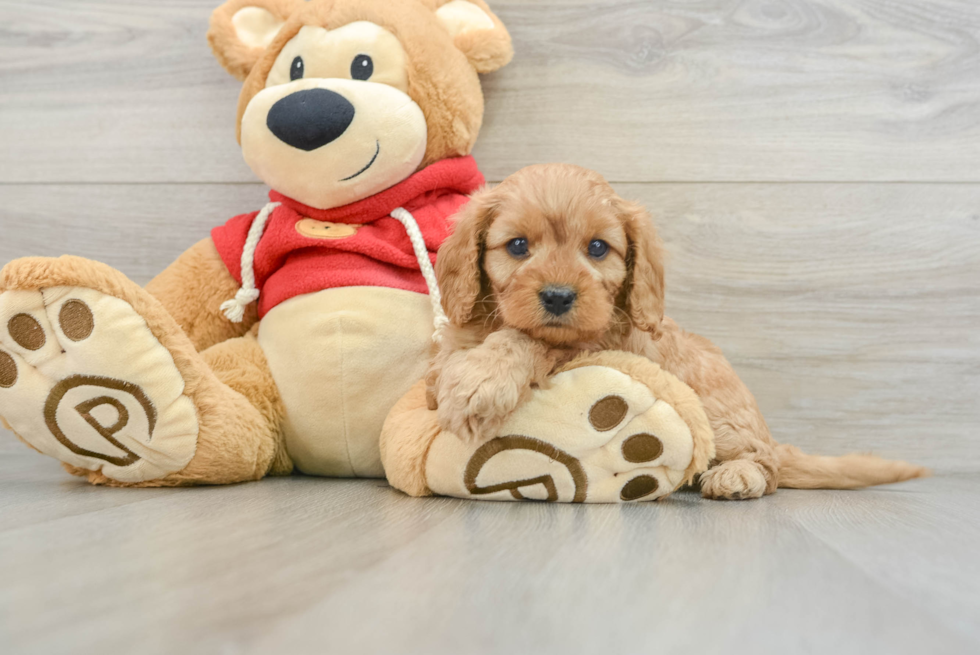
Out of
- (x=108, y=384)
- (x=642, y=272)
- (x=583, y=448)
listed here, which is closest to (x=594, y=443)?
(x=583, y=448)

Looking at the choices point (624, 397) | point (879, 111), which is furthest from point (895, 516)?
point (879, 111)

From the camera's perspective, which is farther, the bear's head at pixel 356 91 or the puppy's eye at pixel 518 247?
the bear's head at pixel 356 91

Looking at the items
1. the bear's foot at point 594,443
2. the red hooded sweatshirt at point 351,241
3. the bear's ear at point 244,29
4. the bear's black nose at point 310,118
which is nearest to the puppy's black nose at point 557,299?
the bear's foot at point 594,443

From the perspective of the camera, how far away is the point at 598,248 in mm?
1135

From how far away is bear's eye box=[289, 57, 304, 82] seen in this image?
4.63 ft

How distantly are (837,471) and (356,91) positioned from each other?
1.19 m

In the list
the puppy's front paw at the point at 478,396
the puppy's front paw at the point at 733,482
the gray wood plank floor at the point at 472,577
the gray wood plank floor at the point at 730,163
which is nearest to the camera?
the gray wood plank floor at the point at 472,577

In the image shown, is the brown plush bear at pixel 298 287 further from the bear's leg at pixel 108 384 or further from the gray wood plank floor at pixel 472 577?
the gray wood plank floor at pixel 472 577

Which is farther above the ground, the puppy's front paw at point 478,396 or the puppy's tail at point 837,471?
the puppy's front paw at point 478,396

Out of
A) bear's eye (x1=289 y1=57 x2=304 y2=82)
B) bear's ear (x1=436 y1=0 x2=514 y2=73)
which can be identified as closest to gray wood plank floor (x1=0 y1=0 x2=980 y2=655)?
bear's ear (x1=436 y1=0 x2=514 y2=73)

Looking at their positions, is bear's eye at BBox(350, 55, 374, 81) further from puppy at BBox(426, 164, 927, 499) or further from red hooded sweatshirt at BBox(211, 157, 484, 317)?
puppy at BBox(426, 164, 927, 499)

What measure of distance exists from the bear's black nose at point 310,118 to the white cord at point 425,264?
0.21m

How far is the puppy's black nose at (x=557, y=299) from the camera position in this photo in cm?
104

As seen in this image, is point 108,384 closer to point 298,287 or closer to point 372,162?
point 298,287
